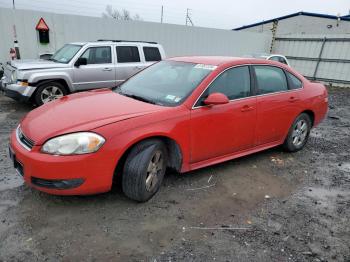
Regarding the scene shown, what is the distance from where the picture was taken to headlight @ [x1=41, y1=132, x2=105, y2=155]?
296 centimetres

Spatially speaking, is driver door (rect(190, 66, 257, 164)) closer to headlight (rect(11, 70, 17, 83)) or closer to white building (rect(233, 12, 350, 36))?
headlight (rect(11, 70, 17, 83))

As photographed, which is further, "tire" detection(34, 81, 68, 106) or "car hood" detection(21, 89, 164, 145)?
"tire" detection(34, 81, 68, 106)

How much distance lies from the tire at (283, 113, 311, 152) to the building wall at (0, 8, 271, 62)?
9.32 meters

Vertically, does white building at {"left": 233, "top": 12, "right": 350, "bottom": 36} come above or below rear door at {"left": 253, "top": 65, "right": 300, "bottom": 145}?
above

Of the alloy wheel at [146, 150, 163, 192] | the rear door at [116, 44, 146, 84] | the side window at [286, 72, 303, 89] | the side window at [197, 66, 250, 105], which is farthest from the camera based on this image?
the rear door at [116, 44, 146, 84]

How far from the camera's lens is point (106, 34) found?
12422 millimetres

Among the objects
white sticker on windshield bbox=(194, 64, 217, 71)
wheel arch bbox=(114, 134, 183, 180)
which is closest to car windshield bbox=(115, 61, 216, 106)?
white sticker on windshield bbox=(194, 64, 217, 71)

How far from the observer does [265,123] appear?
179 inches

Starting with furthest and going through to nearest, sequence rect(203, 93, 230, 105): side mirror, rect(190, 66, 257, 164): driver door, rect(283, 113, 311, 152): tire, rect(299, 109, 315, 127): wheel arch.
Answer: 1. rect(299, 109, 315, 127): wheel arch
2. rect(283, 113, 311, 152): tire
3. rect(190, 66, 257, 164): driver door
4. rect(203, 93, 230, 105): side mirror

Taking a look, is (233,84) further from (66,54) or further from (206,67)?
(66,54)

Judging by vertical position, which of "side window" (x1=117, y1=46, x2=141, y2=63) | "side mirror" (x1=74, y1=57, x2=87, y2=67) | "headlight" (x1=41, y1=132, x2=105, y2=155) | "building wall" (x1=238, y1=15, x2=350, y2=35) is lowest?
"headlight" (x1=41, y1=132, x2=105, y2=155)

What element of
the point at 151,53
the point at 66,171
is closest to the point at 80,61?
the point at 151,53

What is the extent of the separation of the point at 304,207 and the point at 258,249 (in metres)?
1.12

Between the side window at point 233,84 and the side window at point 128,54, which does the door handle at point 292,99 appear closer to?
the side window at point 233,84
